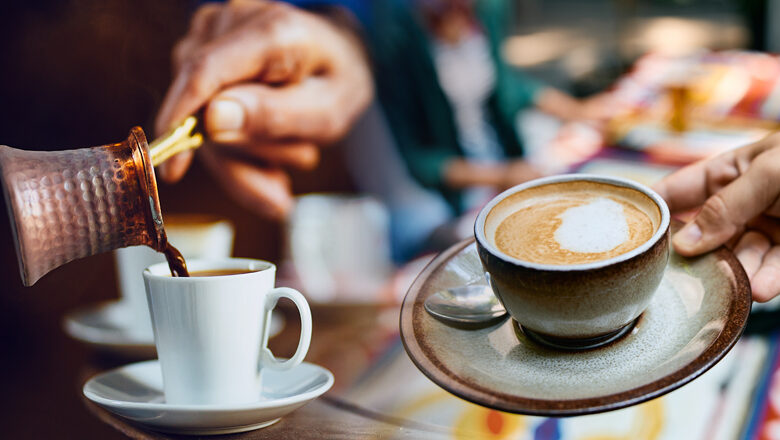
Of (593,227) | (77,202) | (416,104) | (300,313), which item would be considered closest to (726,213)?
(593,227)

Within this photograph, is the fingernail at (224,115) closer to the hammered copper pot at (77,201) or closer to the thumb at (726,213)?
the hammered copper pot at (77,201)

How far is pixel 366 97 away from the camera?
3.37 ft

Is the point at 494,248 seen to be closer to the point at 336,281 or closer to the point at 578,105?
the point at 336,281

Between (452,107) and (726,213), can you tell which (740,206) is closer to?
(726,213)

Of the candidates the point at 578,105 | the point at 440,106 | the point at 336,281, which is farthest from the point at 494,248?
the point at 578,105

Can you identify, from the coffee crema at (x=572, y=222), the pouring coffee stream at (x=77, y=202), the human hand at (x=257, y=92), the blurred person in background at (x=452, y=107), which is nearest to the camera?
the pouring coffee stream at (x=77, y=202)

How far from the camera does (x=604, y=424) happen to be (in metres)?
0.67

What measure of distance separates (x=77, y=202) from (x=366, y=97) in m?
0.69

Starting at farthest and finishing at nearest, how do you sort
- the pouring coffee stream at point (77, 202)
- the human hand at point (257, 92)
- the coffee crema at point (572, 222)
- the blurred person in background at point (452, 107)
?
the blurred person in background at point (452, 107) → the human hand at point (257, 92) → the coffee crema at point (572, 222) → the pouring coffee stream at point (77, 202)

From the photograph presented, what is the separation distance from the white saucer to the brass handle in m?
0.19

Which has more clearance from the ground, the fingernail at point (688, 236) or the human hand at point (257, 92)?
the human hand at point (257, 92)

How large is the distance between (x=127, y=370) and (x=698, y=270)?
1.43 ft

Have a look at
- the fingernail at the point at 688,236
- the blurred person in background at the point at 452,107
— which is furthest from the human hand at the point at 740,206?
the blurred person in background at the point at 452,107

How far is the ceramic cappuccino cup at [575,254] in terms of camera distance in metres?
0.43
